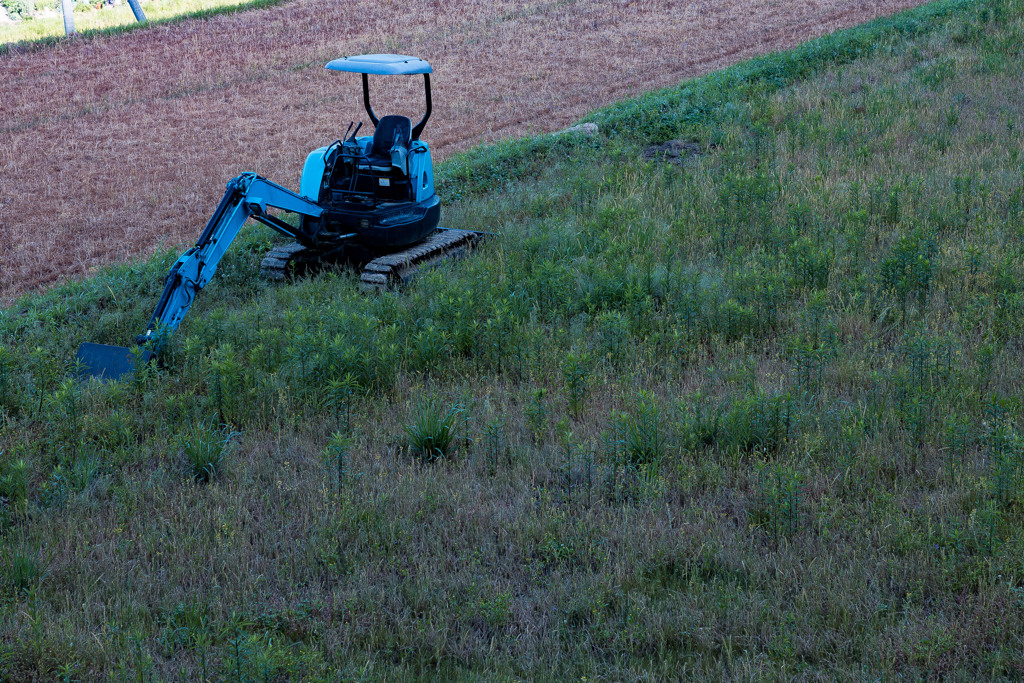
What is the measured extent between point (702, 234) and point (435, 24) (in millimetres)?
18760

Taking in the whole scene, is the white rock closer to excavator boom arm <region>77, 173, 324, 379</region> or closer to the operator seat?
the operator seat

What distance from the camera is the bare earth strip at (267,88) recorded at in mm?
12781

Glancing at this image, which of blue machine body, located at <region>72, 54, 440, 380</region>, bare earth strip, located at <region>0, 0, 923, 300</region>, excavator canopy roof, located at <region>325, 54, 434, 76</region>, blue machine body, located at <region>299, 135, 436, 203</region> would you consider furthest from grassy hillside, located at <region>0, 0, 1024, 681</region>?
bare earth strip, located at <region>0, 0, 923, 300</region>

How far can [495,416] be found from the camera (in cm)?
584

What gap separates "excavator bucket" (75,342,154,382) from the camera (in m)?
6.85

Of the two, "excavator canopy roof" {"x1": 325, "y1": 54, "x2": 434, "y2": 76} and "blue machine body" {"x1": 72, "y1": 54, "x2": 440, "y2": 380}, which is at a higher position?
"excavator canopy roof" {"x1": 325, "y1": 54, "x2": 434, "y2": 76}

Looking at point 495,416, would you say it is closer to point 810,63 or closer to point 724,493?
point 724,493

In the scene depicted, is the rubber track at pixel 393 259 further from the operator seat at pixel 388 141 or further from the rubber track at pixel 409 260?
the operator seat at pixel 388 141

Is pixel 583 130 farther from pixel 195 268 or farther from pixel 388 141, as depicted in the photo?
pixel 195 268

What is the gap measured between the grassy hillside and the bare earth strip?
3763 mm

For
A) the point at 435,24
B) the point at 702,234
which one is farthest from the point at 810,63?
the point at 435,24

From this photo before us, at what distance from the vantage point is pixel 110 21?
98.3 feet

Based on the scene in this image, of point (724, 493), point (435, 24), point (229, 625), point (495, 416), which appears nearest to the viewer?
point (229, 625)

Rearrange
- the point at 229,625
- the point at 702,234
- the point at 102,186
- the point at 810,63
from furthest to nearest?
the point at 810,63 < the point at 102,186 < the point at 702,234 < the point at 229,625
